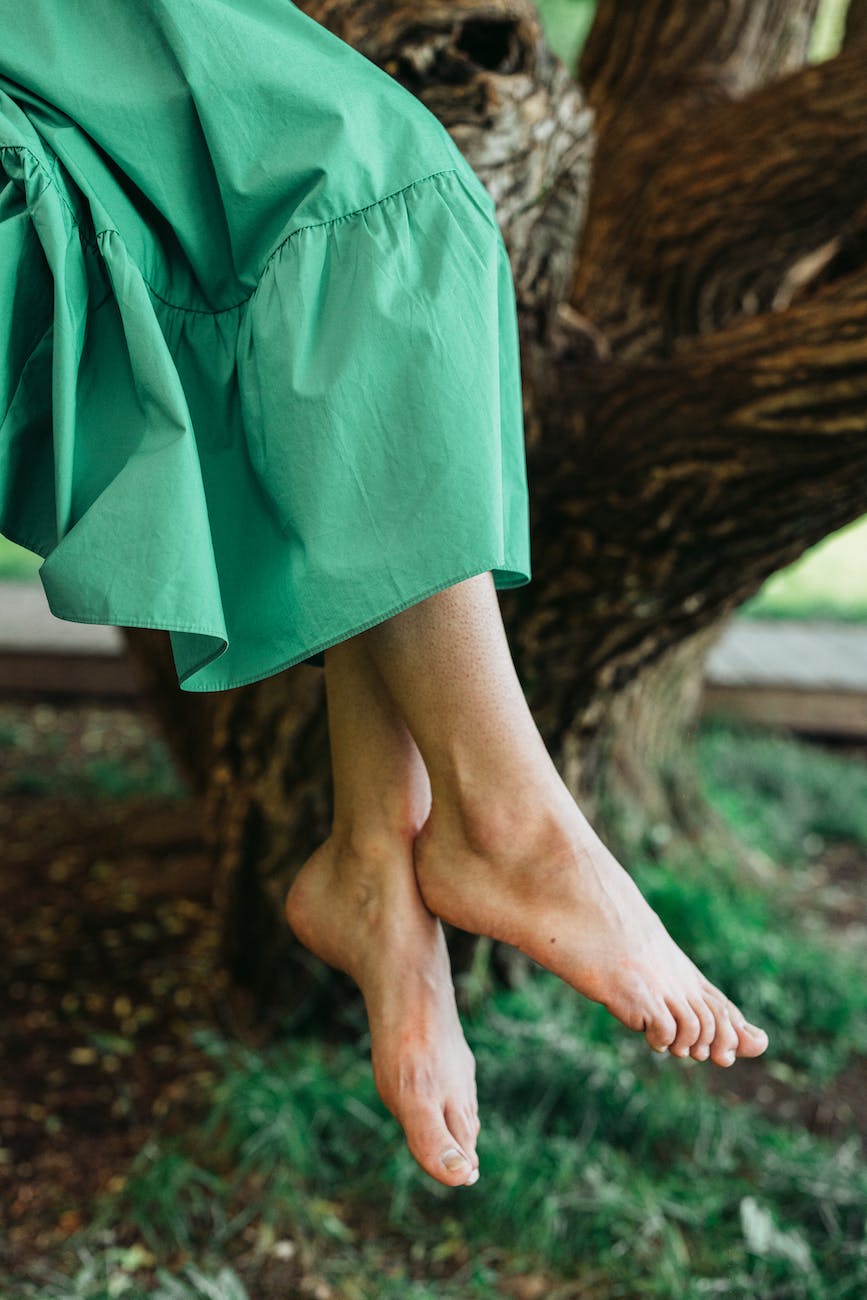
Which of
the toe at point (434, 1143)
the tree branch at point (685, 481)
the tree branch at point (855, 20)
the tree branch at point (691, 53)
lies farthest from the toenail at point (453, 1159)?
the tree branch at point (855, 20)

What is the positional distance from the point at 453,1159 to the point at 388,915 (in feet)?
0.93

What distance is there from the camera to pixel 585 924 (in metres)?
1.29

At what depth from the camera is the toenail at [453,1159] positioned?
1295mm

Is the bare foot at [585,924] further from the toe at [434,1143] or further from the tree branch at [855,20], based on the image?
the tree branch at [855,20]

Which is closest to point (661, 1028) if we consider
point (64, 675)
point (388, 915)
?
point (388, 915)

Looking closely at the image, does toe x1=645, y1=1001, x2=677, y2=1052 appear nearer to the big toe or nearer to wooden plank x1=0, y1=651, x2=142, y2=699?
the big toe

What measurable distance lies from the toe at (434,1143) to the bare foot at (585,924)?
205 mm

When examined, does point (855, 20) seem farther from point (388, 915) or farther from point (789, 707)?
point (388, 915)

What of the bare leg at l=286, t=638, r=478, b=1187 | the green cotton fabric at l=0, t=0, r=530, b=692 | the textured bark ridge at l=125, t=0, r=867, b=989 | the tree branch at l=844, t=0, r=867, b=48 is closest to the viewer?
the green cotton fabric at l=0, t=0, r=530, b=692

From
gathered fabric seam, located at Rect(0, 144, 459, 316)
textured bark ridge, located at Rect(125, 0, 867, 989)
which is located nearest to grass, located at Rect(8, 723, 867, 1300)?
textured bark ridge, located at Rect(125, 0, 867, 989)

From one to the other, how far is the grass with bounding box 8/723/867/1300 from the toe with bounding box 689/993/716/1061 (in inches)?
26.3

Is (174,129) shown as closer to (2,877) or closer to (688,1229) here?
(688,1229)

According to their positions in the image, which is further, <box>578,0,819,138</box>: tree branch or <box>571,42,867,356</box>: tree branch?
<box>578,0,819,138</box>: tree branch

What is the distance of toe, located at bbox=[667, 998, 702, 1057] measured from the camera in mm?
1264
